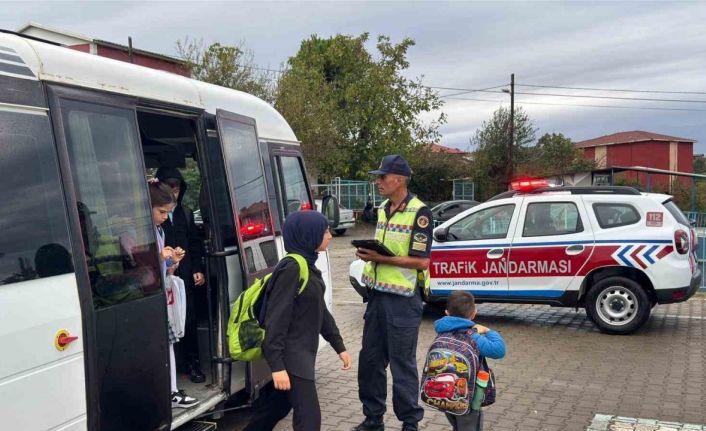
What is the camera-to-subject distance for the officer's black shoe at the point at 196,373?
4.95m

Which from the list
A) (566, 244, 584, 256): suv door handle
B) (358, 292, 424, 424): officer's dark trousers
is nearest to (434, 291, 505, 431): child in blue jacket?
(358, 292, 424, 424): officer's dark trousers

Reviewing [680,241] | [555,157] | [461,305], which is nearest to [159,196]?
[461,305]

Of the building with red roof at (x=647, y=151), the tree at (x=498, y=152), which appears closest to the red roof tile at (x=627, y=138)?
the building with red roof at (x=647, y=151)

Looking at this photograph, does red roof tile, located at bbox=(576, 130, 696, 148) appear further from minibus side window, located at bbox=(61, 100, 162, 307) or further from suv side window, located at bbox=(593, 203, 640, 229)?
minibus side window, located at bbox=(61, 100, 162, 307)

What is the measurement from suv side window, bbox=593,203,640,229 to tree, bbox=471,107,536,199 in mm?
27580

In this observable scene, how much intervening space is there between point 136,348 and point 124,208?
2.64 ft

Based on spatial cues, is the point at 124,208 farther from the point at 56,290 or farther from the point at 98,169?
the point at 56,290

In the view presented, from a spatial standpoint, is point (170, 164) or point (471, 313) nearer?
point (471, 313)

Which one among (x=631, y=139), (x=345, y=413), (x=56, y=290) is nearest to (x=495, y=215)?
(x=345, y=413)

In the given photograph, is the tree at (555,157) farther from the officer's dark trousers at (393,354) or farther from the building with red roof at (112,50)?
the officer's dark trousers at (393,354)

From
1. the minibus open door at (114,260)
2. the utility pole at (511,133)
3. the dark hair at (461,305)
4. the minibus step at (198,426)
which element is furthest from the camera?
the utility pole at (511,133)

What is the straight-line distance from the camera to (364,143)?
107 ft

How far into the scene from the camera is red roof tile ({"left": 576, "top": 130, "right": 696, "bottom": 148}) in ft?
197

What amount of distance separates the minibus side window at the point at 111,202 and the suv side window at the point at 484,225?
5705 mm
